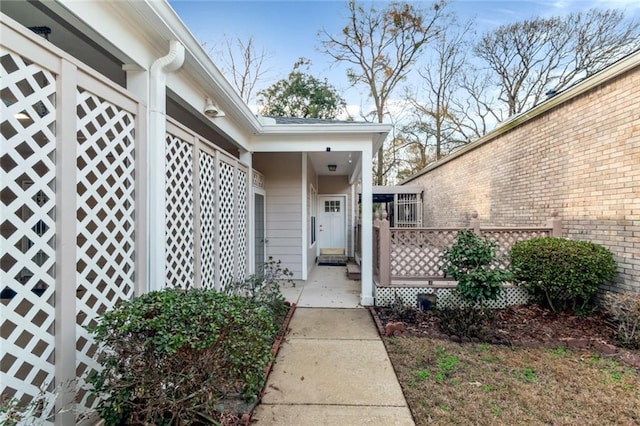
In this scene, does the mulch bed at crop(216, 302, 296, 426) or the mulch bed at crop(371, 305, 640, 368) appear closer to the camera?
the mulch bed at crop(216, 302, 296, 426)

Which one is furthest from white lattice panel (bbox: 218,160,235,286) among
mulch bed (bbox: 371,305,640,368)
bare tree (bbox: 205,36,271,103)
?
bare tree (bbox: 205,36,271,103)

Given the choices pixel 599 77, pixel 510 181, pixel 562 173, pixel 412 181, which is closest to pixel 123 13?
pixel 599 77

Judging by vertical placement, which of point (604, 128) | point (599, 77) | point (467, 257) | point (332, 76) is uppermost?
point (332, 76)

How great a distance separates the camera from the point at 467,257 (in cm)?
421

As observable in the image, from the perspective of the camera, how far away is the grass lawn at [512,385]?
2.36 m

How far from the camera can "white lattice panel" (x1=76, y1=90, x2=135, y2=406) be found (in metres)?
1.99

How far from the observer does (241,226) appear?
5277 mm

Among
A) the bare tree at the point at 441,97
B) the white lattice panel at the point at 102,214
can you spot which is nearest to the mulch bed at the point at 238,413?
the white lattice panel at the point at 102,214

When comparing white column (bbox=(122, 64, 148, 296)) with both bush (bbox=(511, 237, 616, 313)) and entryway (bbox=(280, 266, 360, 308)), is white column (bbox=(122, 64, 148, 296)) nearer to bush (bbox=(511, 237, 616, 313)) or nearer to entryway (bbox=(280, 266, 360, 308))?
entryway (bbox=(280, 266, 360, 308))

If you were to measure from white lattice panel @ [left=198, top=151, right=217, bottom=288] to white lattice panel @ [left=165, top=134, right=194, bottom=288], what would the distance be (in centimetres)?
27

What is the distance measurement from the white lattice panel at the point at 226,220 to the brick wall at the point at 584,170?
213 inches

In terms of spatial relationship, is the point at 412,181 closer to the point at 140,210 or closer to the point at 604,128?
the point at 604,128

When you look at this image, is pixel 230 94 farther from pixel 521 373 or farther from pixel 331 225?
pixel 331 225

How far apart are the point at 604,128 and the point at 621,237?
157cm
